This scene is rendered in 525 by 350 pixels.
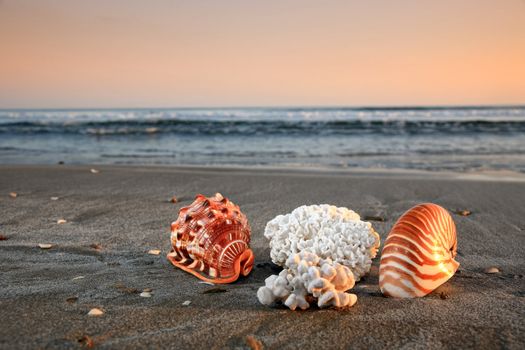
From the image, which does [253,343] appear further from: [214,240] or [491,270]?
[491,270]

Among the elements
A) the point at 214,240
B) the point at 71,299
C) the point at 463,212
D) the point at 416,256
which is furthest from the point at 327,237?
the point at 463,212

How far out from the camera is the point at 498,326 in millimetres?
2400

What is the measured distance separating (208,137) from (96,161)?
7.52 meters

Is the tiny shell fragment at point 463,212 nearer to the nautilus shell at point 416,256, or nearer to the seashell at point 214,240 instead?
the nautilus shell at point 416,256

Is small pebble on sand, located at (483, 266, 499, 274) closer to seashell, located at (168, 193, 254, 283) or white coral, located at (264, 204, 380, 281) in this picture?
white coral, located at (264, 204, 380, 281)

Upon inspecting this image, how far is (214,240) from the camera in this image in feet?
9.95

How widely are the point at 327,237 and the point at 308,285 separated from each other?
0.63 metres

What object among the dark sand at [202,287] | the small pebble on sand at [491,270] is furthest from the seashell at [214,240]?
the small pebble on sand at [491,270]

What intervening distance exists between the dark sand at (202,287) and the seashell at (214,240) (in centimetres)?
10

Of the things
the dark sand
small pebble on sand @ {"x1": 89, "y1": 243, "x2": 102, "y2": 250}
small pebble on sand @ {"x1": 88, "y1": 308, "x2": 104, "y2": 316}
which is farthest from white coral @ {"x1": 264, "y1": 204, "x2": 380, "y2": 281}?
small pebble on sand @ {"x1": 89, "y1": 243, "x2": 102, "y2": 250}

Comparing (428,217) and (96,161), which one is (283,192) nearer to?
(428,217)

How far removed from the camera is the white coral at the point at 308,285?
246cm

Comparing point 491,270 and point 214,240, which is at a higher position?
point 214,240

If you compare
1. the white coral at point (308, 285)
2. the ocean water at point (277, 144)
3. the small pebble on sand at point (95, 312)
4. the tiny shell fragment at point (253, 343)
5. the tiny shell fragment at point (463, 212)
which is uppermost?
the white coral at point (308, 285)
